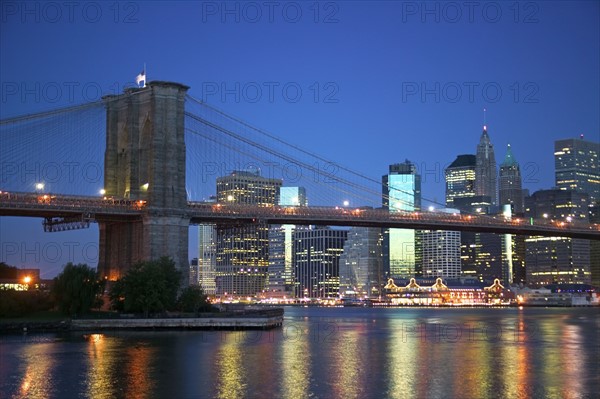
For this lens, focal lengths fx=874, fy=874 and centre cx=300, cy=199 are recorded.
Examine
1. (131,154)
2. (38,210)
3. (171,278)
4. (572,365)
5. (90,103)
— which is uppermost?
(90,103)

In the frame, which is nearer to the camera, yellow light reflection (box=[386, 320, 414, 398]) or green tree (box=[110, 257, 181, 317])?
yellow light reflection (box=[386, 320, 414, 398])

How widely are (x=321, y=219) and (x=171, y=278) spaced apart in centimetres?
1997

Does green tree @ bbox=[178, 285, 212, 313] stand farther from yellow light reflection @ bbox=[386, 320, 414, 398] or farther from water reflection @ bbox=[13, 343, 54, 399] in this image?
water reflection @ bbox=[13, 343, 54, 399]

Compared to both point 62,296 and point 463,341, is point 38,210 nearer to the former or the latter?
point 62,296

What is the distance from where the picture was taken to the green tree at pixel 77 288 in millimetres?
68125

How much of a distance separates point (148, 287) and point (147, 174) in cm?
1188

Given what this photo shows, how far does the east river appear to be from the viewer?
117 feet

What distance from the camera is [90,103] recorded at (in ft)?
248

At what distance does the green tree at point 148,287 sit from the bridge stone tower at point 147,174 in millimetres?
3310

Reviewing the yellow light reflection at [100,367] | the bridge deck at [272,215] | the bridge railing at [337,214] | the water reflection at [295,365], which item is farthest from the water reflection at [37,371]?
the bridge railing at [337,214]

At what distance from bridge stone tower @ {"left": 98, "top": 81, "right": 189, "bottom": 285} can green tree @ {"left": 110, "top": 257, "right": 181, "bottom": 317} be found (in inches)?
130

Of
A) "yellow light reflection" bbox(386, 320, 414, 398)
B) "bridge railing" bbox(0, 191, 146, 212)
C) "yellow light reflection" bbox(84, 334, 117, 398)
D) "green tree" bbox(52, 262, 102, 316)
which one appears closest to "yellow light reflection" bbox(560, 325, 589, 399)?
"yellow light reflection" bbox(386, 320, 414, 398)

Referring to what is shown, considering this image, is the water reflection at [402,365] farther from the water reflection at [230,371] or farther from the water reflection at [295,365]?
the water reflection at [230,371]

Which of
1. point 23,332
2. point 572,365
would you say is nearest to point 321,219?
point 23,332
